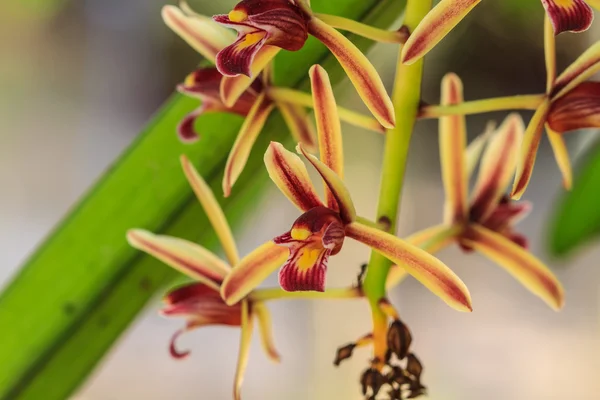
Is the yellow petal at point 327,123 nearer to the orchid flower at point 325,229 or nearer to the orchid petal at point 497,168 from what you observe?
the orchid flower at point 325,229

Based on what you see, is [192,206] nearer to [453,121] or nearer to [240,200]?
[240,200]

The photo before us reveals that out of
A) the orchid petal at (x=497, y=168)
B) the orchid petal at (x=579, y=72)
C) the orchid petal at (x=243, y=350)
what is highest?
the orchid petal at (x=497, y=168)

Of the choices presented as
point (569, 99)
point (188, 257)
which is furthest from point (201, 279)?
point (569, 99)

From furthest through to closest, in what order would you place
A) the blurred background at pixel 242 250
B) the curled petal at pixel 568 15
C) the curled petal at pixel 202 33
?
the blurred background at pixel 242 250, the curled petal at pixel 202 33, the curled petal at pixel 568 15

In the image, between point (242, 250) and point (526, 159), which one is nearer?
point (526, 159)

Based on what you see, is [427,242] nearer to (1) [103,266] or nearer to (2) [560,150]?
(2) [560,150]

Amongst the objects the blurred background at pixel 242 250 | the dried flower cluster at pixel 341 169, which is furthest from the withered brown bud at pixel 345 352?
the blurred background at pixel 242 250

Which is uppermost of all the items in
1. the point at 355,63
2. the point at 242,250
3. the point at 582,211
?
the point at 242,250
